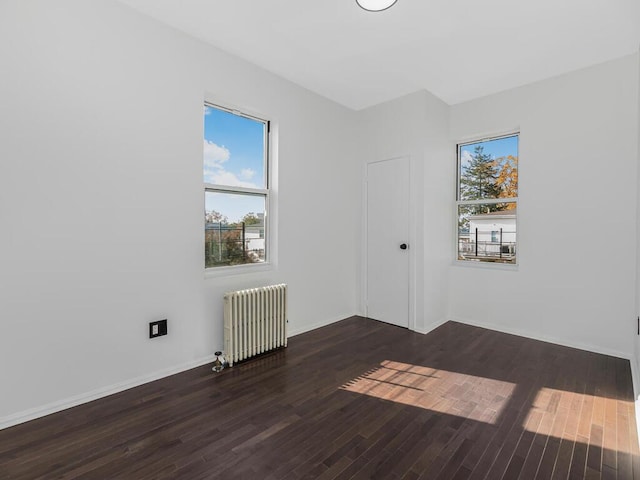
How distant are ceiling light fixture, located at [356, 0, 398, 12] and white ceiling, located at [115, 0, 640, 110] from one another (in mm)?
80

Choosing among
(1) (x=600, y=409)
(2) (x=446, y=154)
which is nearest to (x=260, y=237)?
(2) (x=446, y=154)

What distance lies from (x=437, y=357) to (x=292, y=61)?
329cm

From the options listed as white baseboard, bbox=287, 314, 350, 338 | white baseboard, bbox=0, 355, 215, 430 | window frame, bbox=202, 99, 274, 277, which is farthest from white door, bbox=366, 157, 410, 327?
white baseboard, bbox=0, 355, 215, 430

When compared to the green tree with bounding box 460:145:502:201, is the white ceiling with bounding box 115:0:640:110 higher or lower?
higher

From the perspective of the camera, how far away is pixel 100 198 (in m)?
2.38

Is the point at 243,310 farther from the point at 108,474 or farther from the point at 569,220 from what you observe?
the point at 569,220

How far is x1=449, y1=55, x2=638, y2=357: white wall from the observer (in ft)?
10.3

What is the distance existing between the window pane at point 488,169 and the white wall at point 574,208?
182 mm

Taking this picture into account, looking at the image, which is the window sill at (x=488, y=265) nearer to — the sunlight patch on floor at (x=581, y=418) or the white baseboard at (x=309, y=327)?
the sunlight patch on floor at (x=581, y=418)

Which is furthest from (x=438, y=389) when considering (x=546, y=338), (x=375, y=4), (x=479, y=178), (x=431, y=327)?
(x=375, y=4)

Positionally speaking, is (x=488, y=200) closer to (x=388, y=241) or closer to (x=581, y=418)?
(x=388, y=241)

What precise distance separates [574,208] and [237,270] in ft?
11.7

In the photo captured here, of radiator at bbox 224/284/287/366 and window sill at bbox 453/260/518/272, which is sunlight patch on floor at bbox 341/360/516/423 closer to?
radiator at bbox 224/284/287/366

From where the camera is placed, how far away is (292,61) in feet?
10.7
